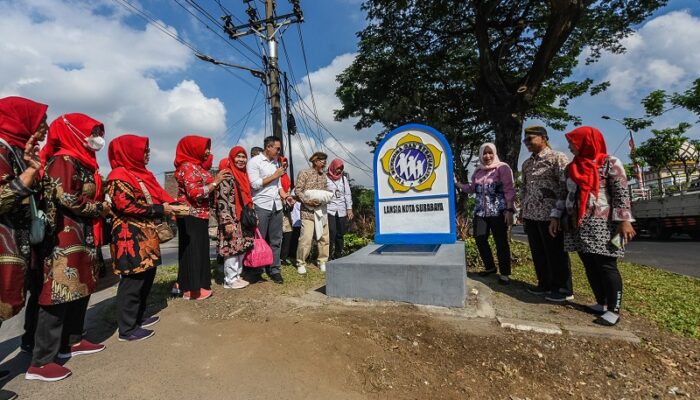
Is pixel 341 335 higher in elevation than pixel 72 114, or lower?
lower

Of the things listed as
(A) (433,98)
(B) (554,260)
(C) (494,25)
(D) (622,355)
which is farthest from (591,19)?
(D) (622,355)

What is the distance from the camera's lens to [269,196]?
4.29 metres

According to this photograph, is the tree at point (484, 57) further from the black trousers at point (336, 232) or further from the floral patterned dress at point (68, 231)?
the floral patterned dress at point (68, 231)

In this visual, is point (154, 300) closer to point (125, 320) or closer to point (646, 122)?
point (125, 320)

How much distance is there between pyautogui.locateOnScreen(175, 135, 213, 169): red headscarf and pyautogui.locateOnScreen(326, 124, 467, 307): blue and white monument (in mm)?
1747

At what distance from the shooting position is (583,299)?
3.48m

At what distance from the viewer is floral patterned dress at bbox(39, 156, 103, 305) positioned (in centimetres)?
217

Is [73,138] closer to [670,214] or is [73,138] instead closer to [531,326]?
[531,326]

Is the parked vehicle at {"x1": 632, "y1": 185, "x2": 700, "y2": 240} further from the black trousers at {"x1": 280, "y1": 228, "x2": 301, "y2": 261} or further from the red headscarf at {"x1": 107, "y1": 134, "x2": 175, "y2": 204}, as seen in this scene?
the red headscarf at {"x1": 107, "y1": 134, "x2": 175, "y2": 204}

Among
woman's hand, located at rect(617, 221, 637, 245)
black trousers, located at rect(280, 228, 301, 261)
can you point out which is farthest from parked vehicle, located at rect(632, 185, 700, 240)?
black trousers, located at rect(280, 228, 301, 261)

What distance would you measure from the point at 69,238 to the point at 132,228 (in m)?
0.45

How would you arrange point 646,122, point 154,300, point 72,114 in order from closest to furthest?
point 72,114
point 154,300
point 646,122

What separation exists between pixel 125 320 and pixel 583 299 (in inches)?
163

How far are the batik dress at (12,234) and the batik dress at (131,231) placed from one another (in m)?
0.63
